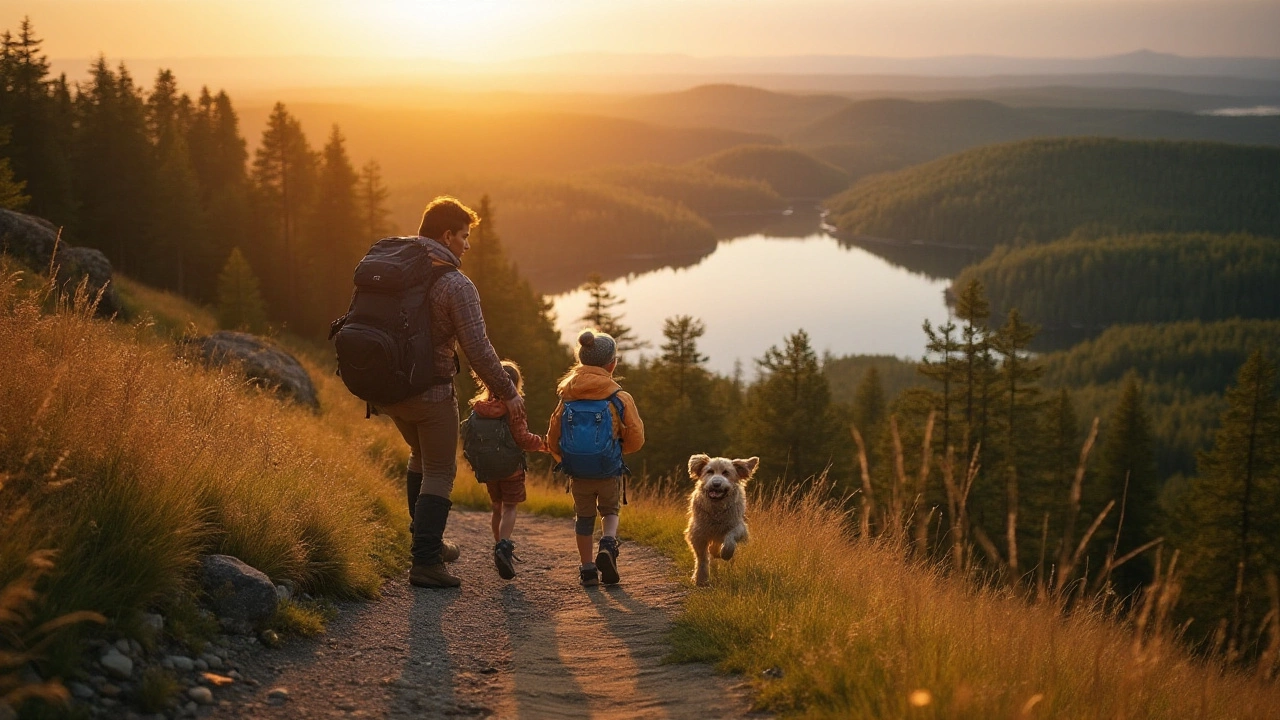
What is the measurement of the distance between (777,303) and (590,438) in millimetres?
125444

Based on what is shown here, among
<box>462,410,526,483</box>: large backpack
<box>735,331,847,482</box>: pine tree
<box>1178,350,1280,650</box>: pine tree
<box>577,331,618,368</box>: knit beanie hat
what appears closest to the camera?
<box>577,331,618,368</box>: knit beanie hat

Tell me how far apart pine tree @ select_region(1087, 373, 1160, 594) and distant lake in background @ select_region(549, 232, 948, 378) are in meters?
45.7

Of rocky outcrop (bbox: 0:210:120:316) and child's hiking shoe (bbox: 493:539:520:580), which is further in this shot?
rocky outcrop (bbox: 0:210:120:316)

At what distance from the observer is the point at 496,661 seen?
5570 mm

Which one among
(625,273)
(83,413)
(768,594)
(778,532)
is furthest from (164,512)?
(625,273)

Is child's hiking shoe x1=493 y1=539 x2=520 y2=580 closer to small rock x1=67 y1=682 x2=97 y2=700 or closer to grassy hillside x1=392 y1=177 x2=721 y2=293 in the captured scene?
small rock x1=67 y1=682 x2=97 y2=700

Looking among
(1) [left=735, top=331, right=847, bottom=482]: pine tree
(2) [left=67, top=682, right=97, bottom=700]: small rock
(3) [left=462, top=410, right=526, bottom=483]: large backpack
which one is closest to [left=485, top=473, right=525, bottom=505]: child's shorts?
(3) [left=462, top=410, right=526, bottom=483]: large backpack

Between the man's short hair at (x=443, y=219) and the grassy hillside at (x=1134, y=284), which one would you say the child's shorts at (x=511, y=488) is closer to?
the man's short hair at (x=443, y=219)

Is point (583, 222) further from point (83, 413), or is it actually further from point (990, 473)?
point (83, 413)

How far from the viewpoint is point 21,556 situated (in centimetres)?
394

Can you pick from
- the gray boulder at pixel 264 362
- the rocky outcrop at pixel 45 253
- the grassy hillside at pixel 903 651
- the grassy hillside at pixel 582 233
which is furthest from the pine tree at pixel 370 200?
the grassy hillside at pixel 582 233

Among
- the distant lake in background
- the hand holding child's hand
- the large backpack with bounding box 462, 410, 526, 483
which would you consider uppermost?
the hand holding child's hand

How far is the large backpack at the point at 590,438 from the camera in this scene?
711 centimetres

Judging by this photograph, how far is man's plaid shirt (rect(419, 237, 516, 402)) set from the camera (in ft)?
20.8
